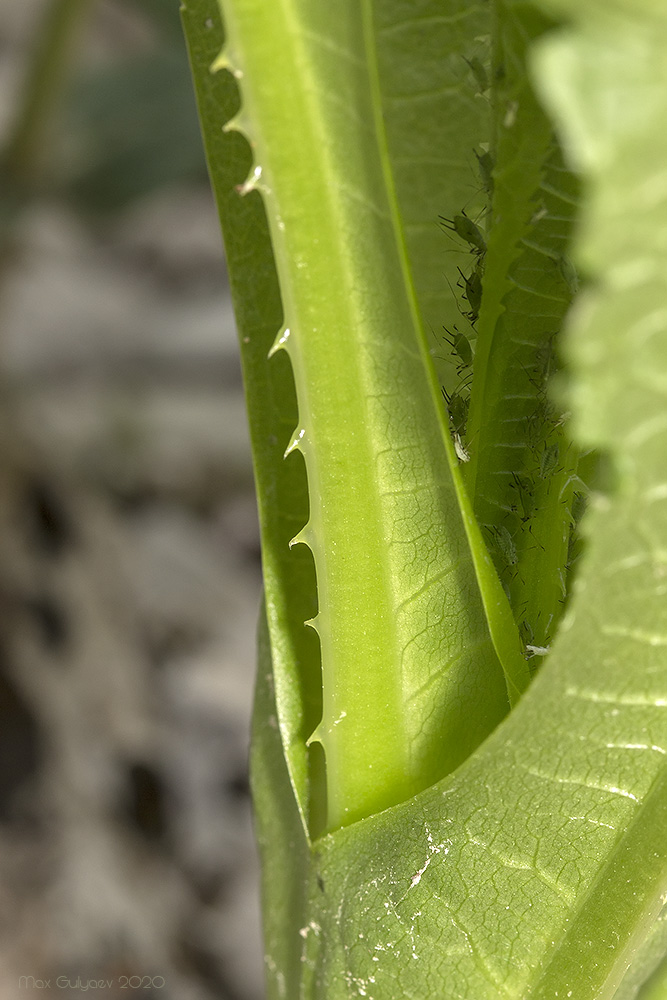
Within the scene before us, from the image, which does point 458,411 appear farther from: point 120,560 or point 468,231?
point 120,560

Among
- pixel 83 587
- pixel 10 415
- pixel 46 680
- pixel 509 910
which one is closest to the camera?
pixel 509 910

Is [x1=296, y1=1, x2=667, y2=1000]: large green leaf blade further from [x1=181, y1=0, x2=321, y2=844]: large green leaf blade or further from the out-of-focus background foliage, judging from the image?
the out-of-focus background foliage

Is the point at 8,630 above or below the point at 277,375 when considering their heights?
below

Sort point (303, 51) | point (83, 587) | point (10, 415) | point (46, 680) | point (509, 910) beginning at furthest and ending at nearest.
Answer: point (10, 415)
point (83, 587)
point (46, 680)
point (509, 910)
point (303, 51)

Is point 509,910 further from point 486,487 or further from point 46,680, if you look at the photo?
point 46,680

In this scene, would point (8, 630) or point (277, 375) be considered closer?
point (277, 375)

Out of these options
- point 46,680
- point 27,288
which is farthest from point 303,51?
point 27,288

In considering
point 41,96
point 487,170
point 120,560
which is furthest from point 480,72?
point 41,96
